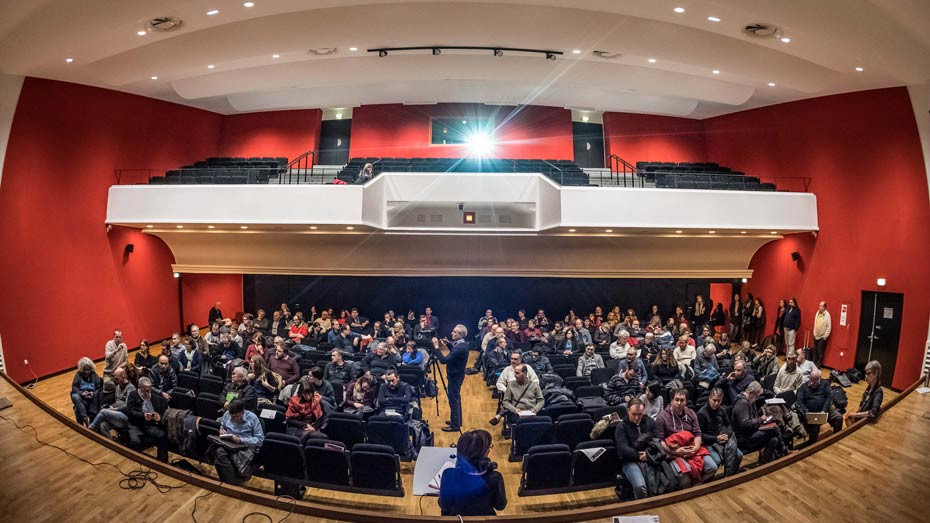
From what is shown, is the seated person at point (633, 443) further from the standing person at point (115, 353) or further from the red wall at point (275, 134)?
the red wall at point (275, 134)

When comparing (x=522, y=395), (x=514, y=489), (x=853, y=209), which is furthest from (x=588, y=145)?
(x=514, y=489)

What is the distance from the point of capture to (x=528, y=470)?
13.7 ft

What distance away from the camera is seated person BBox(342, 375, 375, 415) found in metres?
5.73

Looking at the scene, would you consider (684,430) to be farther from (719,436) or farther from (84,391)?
(84,391)

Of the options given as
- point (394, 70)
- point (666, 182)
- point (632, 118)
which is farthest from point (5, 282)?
point (632, 118)

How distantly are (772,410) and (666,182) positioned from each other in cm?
629

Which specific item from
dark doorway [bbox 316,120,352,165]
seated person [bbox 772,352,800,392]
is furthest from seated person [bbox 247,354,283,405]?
dark doorway [bbox 316,120,352,165]

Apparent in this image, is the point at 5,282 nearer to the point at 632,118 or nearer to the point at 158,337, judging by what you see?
the point at 158,337

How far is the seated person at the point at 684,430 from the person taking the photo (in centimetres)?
430

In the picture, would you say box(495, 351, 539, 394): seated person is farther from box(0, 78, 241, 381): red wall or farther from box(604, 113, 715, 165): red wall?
box(604, 113, 715, 165): red wall

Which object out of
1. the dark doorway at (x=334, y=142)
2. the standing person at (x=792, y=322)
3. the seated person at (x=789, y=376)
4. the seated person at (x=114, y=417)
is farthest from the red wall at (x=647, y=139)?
the seated person at (x=114, y=417)

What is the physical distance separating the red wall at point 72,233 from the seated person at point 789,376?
1309 centimetres

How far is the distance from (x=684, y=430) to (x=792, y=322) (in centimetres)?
789

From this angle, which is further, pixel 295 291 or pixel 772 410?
pixel 295 291
